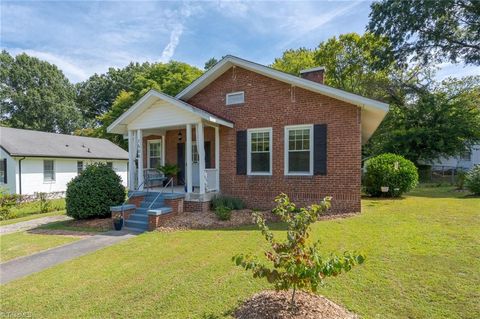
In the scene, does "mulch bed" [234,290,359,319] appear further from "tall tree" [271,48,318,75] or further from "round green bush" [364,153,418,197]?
"tall tree" [271,48,318,75]

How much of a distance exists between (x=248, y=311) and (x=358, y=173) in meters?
7.09

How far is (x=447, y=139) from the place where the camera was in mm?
22125

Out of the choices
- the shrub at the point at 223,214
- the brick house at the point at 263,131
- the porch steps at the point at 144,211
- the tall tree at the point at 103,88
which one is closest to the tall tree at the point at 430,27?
the brick house at the point at 263,131

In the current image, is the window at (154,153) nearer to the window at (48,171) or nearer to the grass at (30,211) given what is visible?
the grass at (30,211)

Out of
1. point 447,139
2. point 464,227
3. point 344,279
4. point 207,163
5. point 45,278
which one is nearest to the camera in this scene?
point 344,279

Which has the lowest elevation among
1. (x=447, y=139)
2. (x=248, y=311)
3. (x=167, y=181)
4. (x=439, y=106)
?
(x=248, y=311)

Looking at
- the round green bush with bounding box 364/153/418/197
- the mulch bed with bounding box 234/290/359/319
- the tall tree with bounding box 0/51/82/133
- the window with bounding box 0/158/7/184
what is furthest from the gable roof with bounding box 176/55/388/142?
the tall tree with bounding box 0/51/82/133

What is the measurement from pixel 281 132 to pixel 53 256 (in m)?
7.86

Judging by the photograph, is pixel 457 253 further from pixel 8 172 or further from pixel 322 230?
pixel 8 172

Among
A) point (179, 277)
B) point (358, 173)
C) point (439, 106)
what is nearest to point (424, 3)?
point (439, 106)

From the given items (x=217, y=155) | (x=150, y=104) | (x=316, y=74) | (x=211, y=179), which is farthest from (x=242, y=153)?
(x=316, y=74)

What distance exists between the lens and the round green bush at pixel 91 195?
9.94m

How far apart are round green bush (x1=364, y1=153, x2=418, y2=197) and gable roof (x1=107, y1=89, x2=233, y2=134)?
729 centimetres

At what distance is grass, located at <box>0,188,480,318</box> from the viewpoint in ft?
11.9
